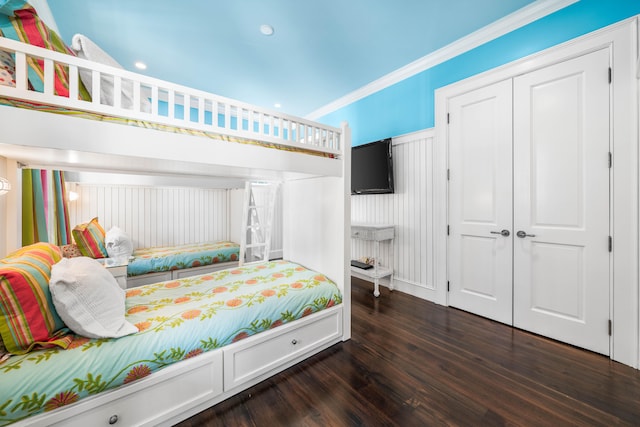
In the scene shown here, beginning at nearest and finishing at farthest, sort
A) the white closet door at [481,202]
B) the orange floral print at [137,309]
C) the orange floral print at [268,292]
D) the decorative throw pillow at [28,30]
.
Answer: the decorative throw pillow at [28,30], the orange floral print at [137,309], the orange floral print at [268,292], the white closet door at [481,202]

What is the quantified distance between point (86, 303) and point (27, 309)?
0.20m

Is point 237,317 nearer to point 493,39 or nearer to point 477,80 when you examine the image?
point 477,80

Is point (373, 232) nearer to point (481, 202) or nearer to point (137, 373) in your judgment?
point (481, 202)

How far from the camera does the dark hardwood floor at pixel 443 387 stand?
1337 millimetres

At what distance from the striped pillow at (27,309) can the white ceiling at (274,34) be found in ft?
7.50

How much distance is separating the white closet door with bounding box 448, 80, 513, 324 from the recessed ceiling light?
2.08 m

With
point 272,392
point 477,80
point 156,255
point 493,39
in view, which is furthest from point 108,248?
point 493,39

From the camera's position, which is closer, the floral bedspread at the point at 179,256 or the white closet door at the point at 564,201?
the white closet door at the point at 564,201

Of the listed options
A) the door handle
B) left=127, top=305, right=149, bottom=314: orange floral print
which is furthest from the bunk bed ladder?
the door handle

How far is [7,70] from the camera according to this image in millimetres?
1155

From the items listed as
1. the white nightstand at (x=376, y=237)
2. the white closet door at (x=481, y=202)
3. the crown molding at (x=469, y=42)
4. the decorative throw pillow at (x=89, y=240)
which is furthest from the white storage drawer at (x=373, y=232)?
the decorative throw pillow at (x=89, y=240)

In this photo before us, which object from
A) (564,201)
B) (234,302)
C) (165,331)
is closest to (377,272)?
(564,201)

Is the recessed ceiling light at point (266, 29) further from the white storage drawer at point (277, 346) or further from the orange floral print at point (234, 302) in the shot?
the white storage drawer at point (277, 346)

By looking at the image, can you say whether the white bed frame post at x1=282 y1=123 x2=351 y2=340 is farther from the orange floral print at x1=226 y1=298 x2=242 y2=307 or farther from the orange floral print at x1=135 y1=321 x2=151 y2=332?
the orange floral print at x1=135 y1=321 x2=151 y2=332
